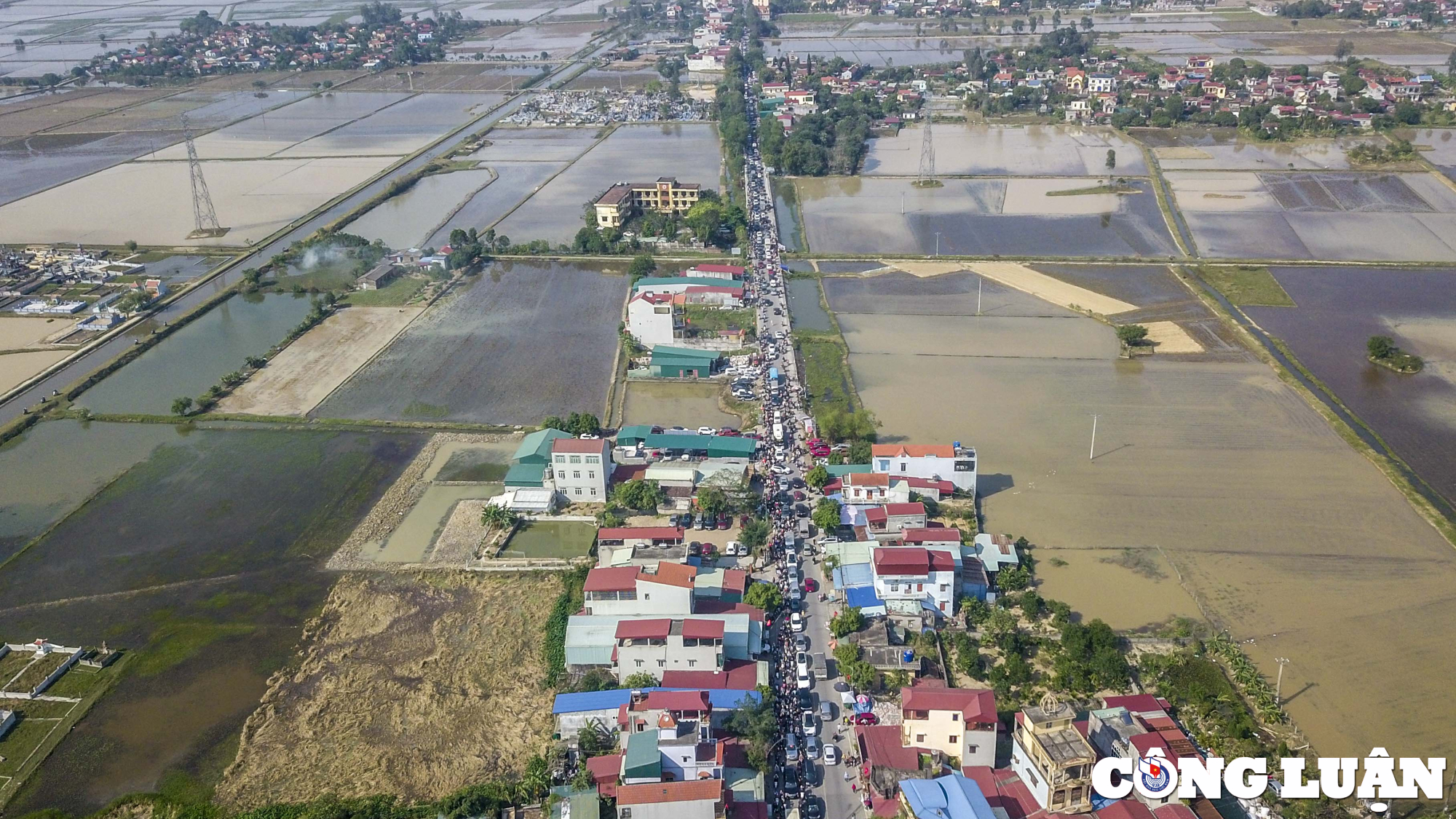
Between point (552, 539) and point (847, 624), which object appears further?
point (552, 539)

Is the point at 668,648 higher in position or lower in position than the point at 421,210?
lower

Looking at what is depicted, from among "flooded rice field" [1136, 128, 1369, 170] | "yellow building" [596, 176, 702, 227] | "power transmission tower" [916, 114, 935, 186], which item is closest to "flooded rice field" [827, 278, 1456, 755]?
"yellow building" [596, 176, 702, 227]

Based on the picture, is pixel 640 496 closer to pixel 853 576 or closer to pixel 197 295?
pixel 853 576

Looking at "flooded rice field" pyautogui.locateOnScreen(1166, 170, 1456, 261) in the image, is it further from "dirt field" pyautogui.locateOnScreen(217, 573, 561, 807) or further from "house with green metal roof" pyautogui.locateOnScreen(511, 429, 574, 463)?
"dirt field" pyautogui.locateOnScreen(217, 573, 561, 807)

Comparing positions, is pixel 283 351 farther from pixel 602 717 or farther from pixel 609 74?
pixel 609 74

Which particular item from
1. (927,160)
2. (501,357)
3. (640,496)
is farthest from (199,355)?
(927,160)

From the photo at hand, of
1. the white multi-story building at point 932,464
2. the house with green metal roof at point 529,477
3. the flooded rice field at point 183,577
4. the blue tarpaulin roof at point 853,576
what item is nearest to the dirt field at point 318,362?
the flooded rice field at point 183,577
